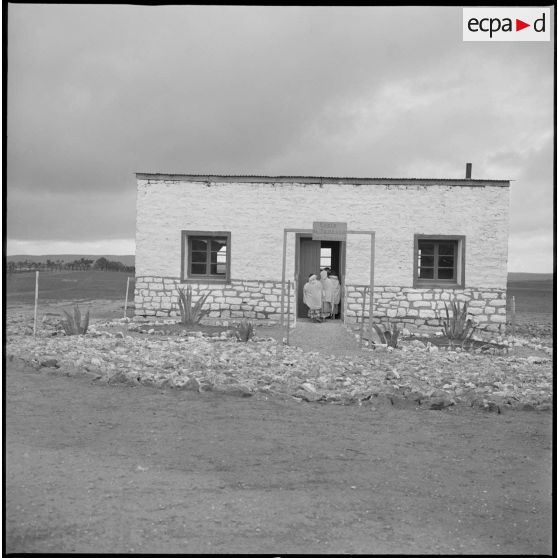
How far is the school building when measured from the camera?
36.8 feet

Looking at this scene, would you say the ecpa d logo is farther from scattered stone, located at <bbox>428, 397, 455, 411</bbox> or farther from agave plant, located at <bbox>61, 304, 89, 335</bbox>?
agave plant, located at <bbox>61, 304, 89, 335</bbox>

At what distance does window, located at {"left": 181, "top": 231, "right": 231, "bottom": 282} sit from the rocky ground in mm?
2046

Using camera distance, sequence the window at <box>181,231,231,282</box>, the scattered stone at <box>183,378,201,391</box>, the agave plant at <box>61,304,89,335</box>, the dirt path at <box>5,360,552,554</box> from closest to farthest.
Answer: the dirt path at <box>5,360,552,554</box>, the scattered stone at <box>183,378,201,391</box>, the agave plant at <box>61,304,89,335</box>, the window at <box>181,231,231,282</box>

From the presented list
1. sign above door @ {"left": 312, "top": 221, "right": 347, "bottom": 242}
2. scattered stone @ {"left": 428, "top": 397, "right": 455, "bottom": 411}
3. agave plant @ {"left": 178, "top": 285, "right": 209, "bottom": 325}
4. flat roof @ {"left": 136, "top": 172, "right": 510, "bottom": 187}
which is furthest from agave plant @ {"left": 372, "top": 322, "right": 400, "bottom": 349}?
flat roof @ {"left": 136, "top": 172, "right": 510, "bottom": 187}

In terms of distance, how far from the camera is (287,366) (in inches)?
284

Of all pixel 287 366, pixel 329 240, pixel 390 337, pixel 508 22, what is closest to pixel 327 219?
pixel 329 240

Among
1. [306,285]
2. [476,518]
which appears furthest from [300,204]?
[476,518]

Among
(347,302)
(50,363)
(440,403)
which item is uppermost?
(347,302)

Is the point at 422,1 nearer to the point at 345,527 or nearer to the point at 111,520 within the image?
the point at 345,527

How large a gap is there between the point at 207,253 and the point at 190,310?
1.64 metres

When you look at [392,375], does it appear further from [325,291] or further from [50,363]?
[325,291]

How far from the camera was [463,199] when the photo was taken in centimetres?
1190

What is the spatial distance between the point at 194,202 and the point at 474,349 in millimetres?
5888

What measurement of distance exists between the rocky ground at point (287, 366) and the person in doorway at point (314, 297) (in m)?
2.45
